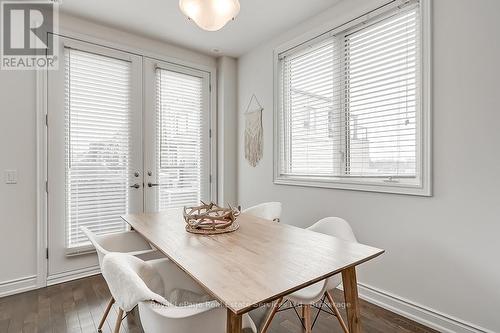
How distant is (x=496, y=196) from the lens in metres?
1.69

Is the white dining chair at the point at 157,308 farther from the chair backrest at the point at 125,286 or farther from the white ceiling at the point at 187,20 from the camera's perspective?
the white ceiling at the point at 187,20

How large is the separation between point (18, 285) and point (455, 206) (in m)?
3.65

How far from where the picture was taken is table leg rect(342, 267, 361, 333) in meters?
1.44

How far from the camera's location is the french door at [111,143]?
2760mm

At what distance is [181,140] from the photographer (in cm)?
355

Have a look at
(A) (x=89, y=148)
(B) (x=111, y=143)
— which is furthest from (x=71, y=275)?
(B) (x=111, y=143)

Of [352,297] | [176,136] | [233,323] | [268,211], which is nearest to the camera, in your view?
[233,323]

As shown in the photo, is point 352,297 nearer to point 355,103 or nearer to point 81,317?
point 355,103

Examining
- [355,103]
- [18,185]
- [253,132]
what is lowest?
[18,185]

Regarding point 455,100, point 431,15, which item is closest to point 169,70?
point 431,15

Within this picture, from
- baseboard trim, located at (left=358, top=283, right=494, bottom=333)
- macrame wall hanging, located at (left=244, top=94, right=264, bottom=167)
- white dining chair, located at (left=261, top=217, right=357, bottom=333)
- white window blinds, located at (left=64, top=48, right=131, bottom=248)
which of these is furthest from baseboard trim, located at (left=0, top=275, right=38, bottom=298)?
baseboard trim, located at (left=358, top=283, right=494, bottom=333)

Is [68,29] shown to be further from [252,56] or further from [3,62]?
[252,56]

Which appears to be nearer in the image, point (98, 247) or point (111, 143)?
point (98, 247)

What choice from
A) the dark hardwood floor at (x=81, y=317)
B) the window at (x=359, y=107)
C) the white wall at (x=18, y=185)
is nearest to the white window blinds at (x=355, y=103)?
the window at (x=359, y=107)
